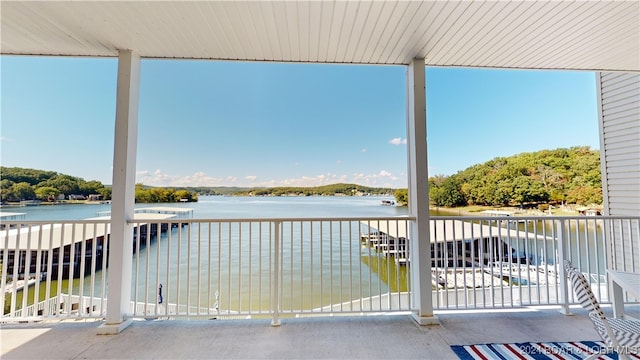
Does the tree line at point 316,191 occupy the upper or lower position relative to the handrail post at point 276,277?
upper

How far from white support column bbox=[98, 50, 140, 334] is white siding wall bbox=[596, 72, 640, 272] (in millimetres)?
5727

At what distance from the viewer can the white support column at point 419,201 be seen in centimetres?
253

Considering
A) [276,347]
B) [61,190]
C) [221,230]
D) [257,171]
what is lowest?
[276,347]

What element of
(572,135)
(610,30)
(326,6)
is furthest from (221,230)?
(572,135)

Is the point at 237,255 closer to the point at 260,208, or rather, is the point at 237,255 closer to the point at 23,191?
the point at 260,208

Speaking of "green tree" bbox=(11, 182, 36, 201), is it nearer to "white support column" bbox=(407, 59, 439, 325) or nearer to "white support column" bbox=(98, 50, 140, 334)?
"white support column" bbox=(98, 50, 140, 334)

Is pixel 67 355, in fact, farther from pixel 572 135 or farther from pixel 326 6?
pixel 572 135

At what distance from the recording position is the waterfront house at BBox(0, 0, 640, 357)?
1893mm

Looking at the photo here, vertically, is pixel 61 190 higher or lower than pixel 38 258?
higher

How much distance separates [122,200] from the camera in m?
2.38

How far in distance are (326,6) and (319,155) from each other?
192 inches

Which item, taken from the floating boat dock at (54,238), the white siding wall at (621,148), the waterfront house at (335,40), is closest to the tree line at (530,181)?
the white siding wall at (621,148)

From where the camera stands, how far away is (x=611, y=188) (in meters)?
3.90

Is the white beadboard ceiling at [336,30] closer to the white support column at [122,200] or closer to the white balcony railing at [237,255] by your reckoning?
the white support column at [122,200]
